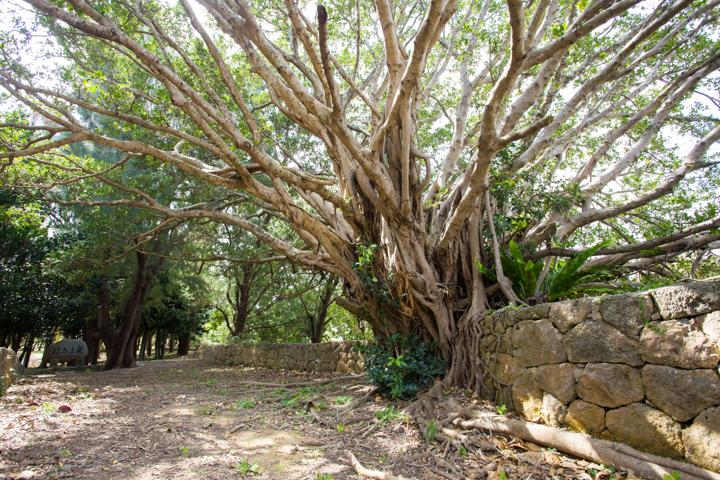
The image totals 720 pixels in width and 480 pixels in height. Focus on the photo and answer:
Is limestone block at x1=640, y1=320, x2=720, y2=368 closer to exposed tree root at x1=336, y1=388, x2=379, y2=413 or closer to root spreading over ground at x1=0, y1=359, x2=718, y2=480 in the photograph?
root spreading over ground at x1=0, y1=359, x2=718, y2=480

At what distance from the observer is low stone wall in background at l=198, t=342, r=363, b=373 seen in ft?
24.5

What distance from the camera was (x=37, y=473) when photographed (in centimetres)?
252

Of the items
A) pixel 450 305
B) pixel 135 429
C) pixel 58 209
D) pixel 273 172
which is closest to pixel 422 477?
pixel 450 305

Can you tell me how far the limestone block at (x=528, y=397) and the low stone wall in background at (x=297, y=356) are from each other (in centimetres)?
348

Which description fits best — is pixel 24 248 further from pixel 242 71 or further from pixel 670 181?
pixel 670 181

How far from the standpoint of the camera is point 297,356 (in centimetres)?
884

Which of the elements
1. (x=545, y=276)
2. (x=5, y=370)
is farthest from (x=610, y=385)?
(x=5, y=370)

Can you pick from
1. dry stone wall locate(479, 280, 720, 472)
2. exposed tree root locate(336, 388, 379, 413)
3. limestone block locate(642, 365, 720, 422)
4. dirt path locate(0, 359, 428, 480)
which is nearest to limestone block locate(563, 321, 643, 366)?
dry stone wall locate(479, 280, 720, 472)

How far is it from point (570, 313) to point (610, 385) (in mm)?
587

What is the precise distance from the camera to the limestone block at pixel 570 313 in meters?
3.06

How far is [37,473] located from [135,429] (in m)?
1.19

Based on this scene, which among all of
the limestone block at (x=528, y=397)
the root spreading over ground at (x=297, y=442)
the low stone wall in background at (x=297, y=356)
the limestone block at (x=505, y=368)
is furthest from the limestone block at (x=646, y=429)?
the low stone wall in background at (x=297, y=356)

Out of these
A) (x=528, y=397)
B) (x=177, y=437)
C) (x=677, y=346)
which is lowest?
(x=177, y=437)

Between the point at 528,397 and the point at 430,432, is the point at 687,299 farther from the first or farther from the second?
the point at 430,432
